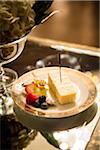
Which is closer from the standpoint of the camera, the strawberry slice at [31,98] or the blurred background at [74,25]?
the strawberry slice at [31,98]

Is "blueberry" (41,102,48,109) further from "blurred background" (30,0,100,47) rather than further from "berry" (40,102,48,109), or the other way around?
"blurred background" (30,0,100,47)

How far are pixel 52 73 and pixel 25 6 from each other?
0.20 metres

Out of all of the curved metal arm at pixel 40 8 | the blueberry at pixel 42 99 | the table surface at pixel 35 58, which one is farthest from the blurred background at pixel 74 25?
the blueberry at pixel 42 99

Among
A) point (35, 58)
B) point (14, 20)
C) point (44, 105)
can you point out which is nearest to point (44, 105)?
point (44, 105)

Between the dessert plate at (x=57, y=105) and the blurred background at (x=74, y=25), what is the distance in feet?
4.06

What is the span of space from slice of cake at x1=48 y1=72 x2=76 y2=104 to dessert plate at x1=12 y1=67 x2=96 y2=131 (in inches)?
0.7

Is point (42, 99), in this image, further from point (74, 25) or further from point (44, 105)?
point (74, 25)

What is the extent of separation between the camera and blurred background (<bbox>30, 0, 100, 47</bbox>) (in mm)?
2314

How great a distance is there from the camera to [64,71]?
1.06 meters

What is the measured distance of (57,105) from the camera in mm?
925

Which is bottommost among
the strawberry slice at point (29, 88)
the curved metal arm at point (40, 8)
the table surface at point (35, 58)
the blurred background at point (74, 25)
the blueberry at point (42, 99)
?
the blurred background at point (74, 25)

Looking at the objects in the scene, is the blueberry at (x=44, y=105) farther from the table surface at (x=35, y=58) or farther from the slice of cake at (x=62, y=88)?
the table surface at (x=35, y=58)

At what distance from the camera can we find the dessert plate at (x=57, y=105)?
2.93 feet

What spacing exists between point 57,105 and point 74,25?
5.16ft
